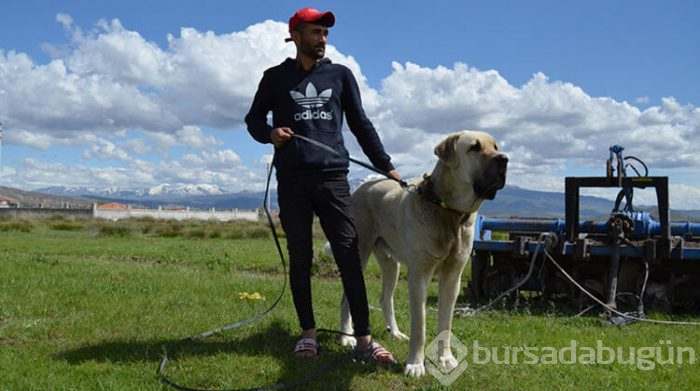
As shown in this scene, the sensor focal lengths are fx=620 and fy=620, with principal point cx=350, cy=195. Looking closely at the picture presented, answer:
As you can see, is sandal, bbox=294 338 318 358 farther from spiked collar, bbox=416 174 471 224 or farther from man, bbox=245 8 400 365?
spiked collar, bbox=416 174 471 224

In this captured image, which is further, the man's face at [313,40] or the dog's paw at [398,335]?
the dog's paw at [398,335]

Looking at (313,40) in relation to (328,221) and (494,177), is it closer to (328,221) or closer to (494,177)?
(328,221)

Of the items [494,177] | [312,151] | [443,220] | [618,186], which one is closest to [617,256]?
[618,186]

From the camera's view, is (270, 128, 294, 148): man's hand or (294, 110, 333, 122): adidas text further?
(294, 110, 333, 122): adidas text

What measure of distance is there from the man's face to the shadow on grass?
2.46m

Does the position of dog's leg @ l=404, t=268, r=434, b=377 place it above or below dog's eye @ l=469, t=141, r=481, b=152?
below

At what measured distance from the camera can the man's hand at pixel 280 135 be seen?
15.8ft

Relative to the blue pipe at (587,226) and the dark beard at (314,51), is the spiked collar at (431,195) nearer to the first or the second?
the dark beard at (314,51)

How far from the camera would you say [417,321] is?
184 inches

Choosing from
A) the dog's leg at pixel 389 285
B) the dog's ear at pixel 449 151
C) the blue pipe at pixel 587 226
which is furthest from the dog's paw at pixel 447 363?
the blue pipe at pixel 587 226

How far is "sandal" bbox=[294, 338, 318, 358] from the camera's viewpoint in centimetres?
517

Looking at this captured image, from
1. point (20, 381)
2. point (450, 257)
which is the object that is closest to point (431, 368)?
point (450, 257)

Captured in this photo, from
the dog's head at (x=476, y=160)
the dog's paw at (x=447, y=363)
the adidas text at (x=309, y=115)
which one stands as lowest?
the dog's paw at (x=447, y=363)

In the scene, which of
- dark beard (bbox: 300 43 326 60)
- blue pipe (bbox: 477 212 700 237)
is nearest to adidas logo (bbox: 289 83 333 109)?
dark beard (bbox: 300 43 326 60)
